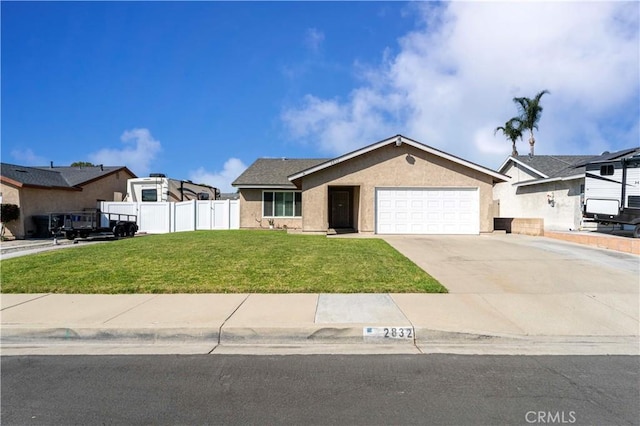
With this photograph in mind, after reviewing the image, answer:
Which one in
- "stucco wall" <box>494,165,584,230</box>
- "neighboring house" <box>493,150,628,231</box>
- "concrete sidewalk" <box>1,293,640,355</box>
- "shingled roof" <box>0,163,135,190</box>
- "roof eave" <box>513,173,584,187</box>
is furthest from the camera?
"shingled roof" <box>0,163,135,190</box>

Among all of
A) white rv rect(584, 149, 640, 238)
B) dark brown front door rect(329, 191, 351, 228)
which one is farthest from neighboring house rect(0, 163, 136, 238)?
white rv rect(584, 149, 640, 238)

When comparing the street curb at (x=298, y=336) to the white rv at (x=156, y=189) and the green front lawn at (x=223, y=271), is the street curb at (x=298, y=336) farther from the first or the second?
the white rv at (x=156, y=189)

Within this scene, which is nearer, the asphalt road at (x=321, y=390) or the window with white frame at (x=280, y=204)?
the asphalt road at (x=321, y=390)

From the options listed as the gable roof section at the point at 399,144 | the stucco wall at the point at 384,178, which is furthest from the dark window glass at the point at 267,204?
the gable roof section at the point at 399,144

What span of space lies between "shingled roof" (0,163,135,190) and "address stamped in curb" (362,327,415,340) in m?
22.3

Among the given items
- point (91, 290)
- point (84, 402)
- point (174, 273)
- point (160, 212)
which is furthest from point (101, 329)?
point (160, 212)

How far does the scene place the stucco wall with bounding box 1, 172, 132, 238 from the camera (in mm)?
19031

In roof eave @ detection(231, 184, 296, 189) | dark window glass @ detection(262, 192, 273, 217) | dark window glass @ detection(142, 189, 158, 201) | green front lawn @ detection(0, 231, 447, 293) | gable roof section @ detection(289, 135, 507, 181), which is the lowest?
green front lawn @ detection(0, 231, 447, 293)

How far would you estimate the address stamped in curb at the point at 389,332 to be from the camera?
16.3ft

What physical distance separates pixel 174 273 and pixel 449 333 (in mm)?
6443

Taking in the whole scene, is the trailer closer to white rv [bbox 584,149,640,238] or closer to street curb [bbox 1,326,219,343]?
street curb [bbox 1,326,219,343]

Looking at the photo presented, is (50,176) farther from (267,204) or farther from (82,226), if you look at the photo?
(267,204)

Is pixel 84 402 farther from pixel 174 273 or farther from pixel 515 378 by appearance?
pixel 174 273

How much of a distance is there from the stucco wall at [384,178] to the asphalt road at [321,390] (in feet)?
40.6
